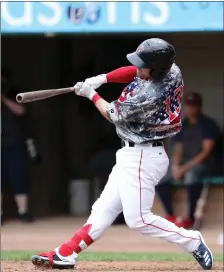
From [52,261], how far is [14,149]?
5.05 m

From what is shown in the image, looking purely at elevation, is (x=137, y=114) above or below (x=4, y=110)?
above

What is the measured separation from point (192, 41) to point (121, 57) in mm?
Result: 1053

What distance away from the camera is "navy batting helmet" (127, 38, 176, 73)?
19.8ft

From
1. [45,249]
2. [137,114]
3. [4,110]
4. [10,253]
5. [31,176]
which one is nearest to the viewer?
[137,114]

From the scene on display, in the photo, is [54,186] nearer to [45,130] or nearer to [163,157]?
[45,130]

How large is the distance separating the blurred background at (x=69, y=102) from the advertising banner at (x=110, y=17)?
0.4 inches

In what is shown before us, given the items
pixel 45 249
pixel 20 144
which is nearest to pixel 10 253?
pixel 45 249

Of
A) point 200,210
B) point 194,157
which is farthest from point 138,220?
point 194,157

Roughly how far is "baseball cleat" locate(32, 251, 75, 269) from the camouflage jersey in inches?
39.1

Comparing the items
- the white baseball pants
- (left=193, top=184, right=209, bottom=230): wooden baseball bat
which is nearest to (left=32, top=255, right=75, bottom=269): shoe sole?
the white baseball pants

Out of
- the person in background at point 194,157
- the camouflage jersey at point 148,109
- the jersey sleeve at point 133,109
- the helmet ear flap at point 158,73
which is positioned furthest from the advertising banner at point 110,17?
the jersey sleeve at point 133,109

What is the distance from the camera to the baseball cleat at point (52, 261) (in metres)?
6.30

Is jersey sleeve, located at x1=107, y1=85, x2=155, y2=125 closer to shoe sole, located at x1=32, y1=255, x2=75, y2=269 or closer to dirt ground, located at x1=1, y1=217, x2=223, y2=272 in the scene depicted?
shoe sole, located at x1=32, y1=255, x2=75, y2=269

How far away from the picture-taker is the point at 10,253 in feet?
28.6
